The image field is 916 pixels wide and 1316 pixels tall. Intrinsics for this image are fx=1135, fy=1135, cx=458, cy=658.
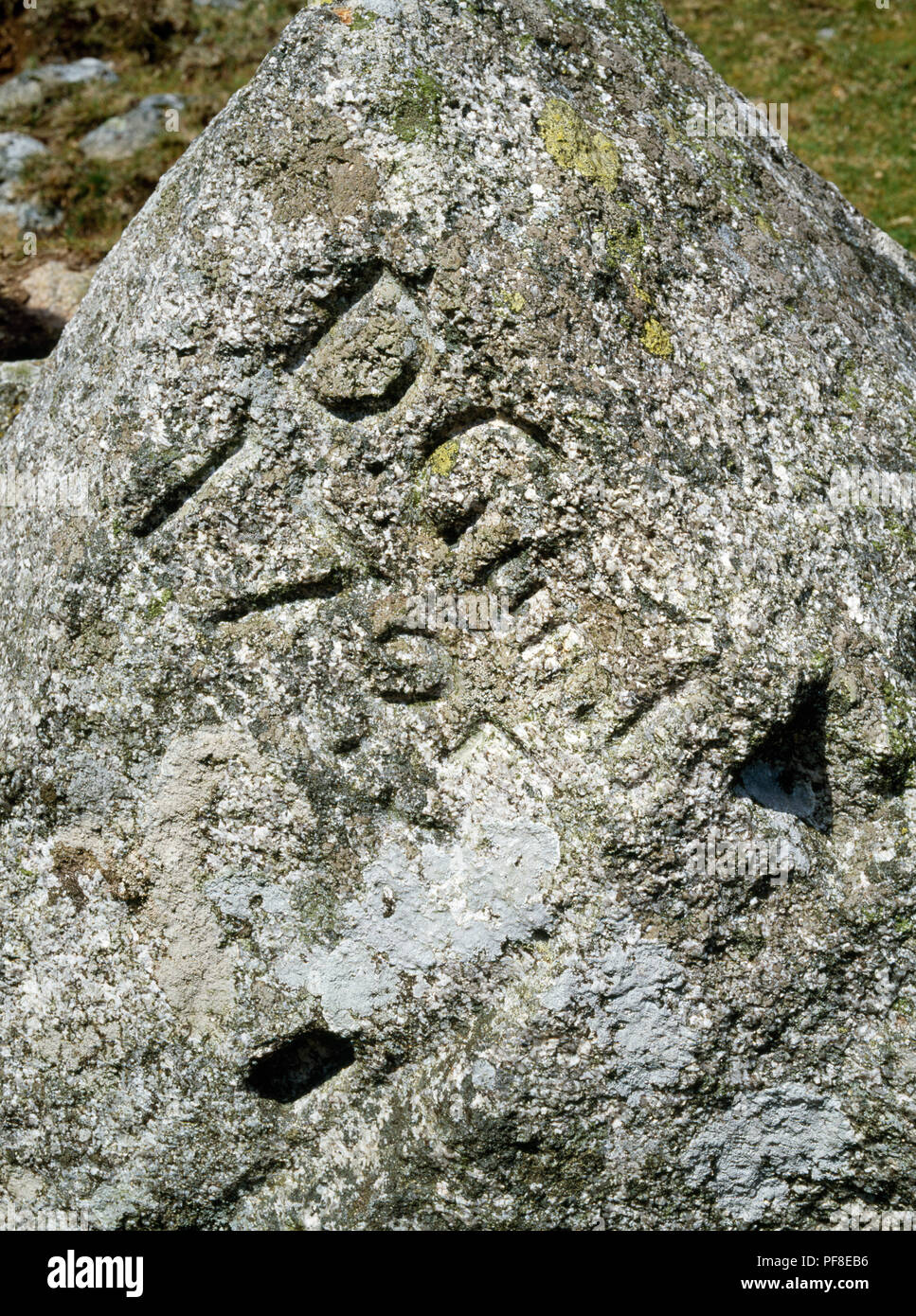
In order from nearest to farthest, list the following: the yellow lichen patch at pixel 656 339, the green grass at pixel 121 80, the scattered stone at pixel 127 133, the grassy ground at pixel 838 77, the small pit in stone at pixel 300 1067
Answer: the yellow lichen patch at pixel 656 339 < the small pit in stone at pixel 300 1067 < the green grass at pixel 121 80 < the scattered stone at pixel 127 133 < the grassy ground at pixel 838 77

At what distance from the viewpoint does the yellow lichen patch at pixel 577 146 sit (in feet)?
11.9

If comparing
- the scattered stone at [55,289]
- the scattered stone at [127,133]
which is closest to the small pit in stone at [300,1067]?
the scattered stone at [55,289]

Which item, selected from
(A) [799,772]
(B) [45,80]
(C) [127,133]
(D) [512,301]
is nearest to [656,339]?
(D) [512,301]

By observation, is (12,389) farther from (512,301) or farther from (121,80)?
(121,80)

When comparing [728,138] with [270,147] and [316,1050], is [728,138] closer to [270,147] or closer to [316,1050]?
[270,147]

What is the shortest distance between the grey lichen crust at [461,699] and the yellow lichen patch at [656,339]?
→ 0.11 ft

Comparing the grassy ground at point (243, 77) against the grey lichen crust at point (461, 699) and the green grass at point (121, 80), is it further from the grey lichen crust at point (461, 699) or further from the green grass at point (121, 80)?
the grey lichen crust at point (461, 699)

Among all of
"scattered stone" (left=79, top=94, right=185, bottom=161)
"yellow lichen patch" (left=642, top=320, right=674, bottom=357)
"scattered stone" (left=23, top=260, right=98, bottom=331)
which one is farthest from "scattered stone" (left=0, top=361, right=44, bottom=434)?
"scattered stone" (left=79, top=94, right=185, bottom=161)

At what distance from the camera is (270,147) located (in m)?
3.61

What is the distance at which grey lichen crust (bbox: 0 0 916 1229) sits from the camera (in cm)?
350
